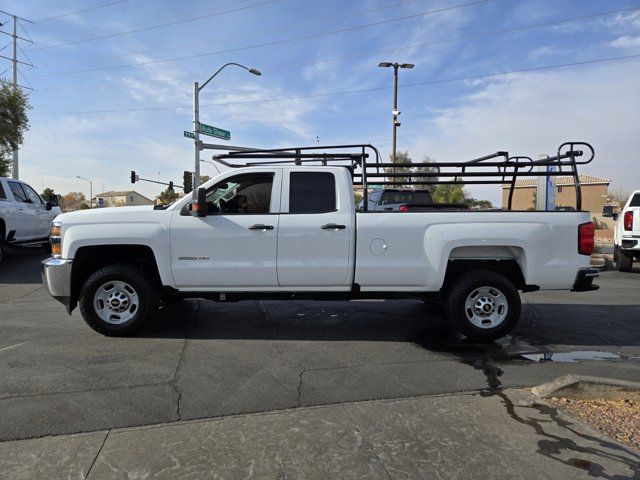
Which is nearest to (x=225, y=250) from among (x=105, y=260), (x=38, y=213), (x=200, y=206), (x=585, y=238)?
(x=200, y=206)

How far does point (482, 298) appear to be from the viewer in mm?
5824

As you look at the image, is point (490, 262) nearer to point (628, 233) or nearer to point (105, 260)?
point (105, 260)

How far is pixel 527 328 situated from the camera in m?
6.63

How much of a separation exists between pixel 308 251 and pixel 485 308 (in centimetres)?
222

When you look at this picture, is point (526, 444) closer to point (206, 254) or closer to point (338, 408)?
point (338, 408)

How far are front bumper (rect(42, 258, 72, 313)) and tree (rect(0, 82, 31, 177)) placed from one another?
20.5 metres

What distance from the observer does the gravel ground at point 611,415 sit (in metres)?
3.48

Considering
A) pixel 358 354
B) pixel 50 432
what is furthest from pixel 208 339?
pixel 50 432

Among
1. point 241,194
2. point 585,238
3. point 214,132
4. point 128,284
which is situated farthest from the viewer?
point 214,132

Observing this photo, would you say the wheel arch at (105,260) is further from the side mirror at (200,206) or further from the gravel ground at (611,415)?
the gravel ground at (611,415)

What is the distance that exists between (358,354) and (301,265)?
1.21m

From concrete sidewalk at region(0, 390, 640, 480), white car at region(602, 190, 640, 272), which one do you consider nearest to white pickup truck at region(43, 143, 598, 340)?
concrete sidewalk at region(0, 390, 640, 480)

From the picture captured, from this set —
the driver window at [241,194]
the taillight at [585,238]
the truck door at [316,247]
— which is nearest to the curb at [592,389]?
the taillight at [585,238]

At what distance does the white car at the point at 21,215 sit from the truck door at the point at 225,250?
7870mm
